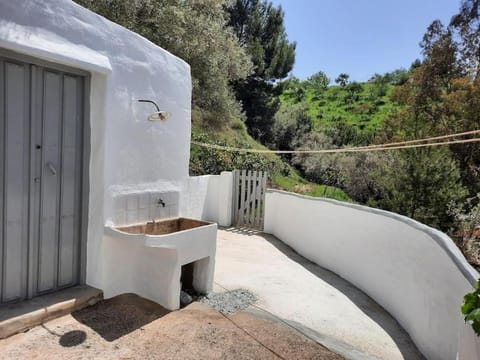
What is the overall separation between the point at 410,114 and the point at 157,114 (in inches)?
557

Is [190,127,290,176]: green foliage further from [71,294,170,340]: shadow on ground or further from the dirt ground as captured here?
the dirt ground

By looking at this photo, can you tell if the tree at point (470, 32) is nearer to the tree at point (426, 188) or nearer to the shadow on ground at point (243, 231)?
the tree at point (426, 188)

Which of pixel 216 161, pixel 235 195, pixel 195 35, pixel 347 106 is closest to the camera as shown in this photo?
pixel 235 195

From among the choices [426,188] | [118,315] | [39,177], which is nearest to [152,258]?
[118,315]

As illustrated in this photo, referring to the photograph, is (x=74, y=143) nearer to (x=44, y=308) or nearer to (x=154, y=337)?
(x=44, y=308)

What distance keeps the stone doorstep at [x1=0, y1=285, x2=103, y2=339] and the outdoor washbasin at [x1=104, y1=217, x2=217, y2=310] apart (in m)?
0.24

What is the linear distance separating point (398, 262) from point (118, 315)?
3301 mm

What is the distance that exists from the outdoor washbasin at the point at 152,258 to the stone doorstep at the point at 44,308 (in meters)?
0.24

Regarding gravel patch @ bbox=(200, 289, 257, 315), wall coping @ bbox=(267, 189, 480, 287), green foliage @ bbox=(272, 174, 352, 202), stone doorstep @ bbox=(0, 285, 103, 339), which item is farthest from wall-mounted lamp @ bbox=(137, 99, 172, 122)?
green foliage @ bbox=(272, 174, 352, 202)

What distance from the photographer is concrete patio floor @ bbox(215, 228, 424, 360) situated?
3.56m

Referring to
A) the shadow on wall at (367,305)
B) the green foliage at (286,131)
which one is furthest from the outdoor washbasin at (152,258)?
the green foliage at (286,131)

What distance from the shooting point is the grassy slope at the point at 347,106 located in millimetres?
27656

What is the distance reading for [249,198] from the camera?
342 inches

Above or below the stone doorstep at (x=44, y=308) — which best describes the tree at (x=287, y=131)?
above
